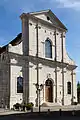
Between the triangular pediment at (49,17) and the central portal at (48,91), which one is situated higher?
the triangular pediment at (49,17)

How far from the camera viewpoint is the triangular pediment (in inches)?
1577

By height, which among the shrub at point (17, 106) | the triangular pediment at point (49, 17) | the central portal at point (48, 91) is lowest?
the shrub at point (17, 106)

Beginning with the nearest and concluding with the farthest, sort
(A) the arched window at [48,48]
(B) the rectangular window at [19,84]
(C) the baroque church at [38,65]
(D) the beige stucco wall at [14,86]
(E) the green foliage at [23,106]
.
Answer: (E) the green foliage at [23,106] → (D) the beige stucco wall at [14,86] → (C) the baroque church at [38,65] → (B) the rectangular window at [19,84] → (A) the arched window at [48,48]

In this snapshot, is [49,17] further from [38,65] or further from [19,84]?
[19,84]

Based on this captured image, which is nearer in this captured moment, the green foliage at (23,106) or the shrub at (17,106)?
the green foliage at (23,106)

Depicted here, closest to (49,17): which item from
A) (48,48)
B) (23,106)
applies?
(48,48)

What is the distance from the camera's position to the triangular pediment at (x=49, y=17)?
40.0m

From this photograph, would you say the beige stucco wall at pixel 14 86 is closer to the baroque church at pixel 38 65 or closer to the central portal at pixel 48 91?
the baroque church at pixel 38 65

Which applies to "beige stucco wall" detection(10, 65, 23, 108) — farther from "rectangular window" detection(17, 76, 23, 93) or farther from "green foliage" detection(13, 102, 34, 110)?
"green foliage" detection(13, 102, 34, 110)

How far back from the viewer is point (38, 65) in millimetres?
38562

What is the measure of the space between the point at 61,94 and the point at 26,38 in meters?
11.4

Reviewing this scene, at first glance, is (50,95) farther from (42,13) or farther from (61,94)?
(42,13)

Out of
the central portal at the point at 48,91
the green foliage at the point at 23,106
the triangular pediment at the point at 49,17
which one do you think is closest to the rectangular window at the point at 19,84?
the green foliage at the point at 23,106

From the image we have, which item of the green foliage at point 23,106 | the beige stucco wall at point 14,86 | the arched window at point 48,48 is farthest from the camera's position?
the arched window at point 48,48
